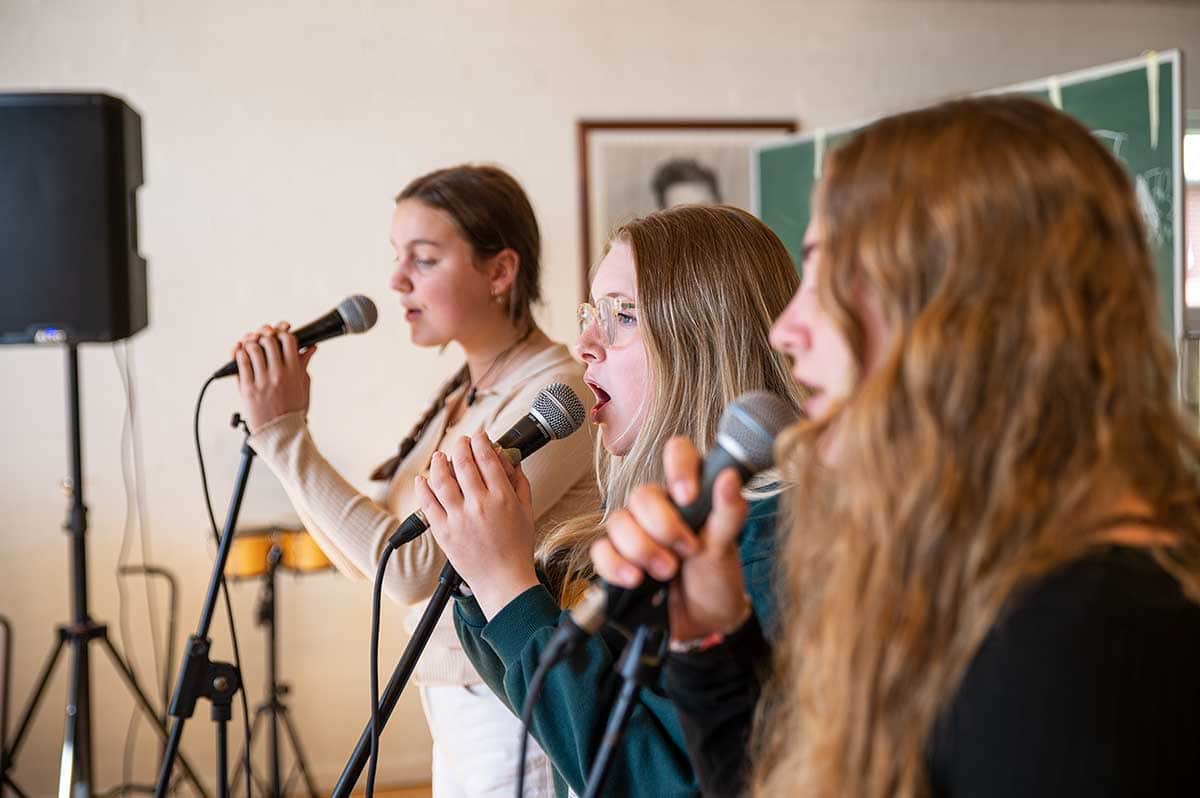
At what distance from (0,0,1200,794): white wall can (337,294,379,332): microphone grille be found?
5.99 ft

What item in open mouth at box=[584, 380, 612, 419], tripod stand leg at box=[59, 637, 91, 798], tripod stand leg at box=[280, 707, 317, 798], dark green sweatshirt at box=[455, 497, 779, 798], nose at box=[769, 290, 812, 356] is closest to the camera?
nose at box=[769, 290, 812, 356]

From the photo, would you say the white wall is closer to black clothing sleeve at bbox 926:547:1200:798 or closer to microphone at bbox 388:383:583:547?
microphone at bbox 388:383:583:547

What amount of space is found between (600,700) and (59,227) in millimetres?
1771

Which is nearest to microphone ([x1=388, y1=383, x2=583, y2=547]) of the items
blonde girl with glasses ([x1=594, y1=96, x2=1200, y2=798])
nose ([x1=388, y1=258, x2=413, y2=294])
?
blonde girl with glasses ([x1=594, y1=96, x2=1200, y2=798])

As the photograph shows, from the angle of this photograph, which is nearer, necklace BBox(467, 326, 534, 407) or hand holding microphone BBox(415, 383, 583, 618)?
hand holding microphone BBox(415, 383, 583, 618)

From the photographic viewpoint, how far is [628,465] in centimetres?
135

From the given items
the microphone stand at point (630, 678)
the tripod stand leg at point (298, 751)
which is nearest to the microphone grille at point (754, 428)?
the microphone stand at point (630, 678)

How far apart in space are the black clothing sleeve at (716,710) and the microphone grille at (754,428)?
0.54ft

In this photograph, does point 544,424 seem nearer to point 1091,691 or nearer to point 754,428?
point 754,428

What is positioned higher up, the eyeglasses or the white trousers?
the eyeglasses

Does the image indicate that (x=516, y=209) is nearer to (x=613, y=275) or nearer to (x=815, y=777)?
(x=613, y=275)

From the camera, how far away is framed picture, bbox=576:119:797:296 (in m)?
3.79

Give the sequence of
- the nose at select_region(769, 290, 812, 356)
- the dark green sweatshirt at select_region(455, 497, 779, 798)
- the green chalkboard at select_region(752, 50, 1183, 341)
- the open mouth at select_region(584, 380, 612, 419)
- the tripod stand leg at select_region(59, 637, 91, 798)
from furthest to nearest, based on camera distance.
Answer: the green chalkboard at select_region(752, 50, 1183, 341) → the tripod stand leg at select_region(59, 637, 91, 798) → the open mouth at select_region(584, 380, 612, 419) → the dark green sweatshirt at select_region(455, 497, 779, 798) → the nose at select_region(769, 290, 812, 356)

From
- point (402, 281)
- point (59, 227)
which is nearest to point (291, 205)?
point (59, 227)
